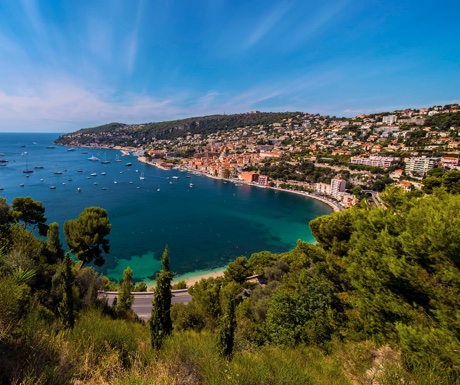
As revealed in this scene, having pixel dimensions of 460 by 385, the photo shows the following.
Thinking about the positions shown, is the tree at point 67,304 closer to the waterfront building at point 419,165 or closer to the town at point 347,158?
the town at point 347,158

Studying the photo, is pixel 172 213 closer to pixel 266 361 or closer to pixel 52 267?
pixel 52 267

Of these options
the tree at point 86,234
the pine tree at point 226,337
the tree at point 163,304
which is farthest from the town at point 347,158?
the pine tree at point 226,337

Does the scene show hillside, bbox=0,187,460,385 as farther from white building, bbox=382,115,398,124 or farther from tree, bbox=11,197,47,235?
white building, bbox=382,115,398,124

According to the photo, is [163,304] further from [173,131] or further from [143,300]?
[173,131]

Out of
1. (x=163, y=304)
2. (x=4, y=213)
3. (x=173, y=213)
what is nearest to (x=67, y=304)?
(x=163, y=304)

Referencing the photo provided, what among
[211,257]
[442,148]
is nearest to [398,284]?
[211,257]

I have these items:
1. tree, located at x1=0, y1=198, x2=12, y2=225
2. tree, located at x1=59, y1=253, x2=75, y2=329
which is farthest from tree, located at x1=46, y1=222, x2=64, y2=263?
tree, located at x1=59, y1=253, x2=75, y2=329
